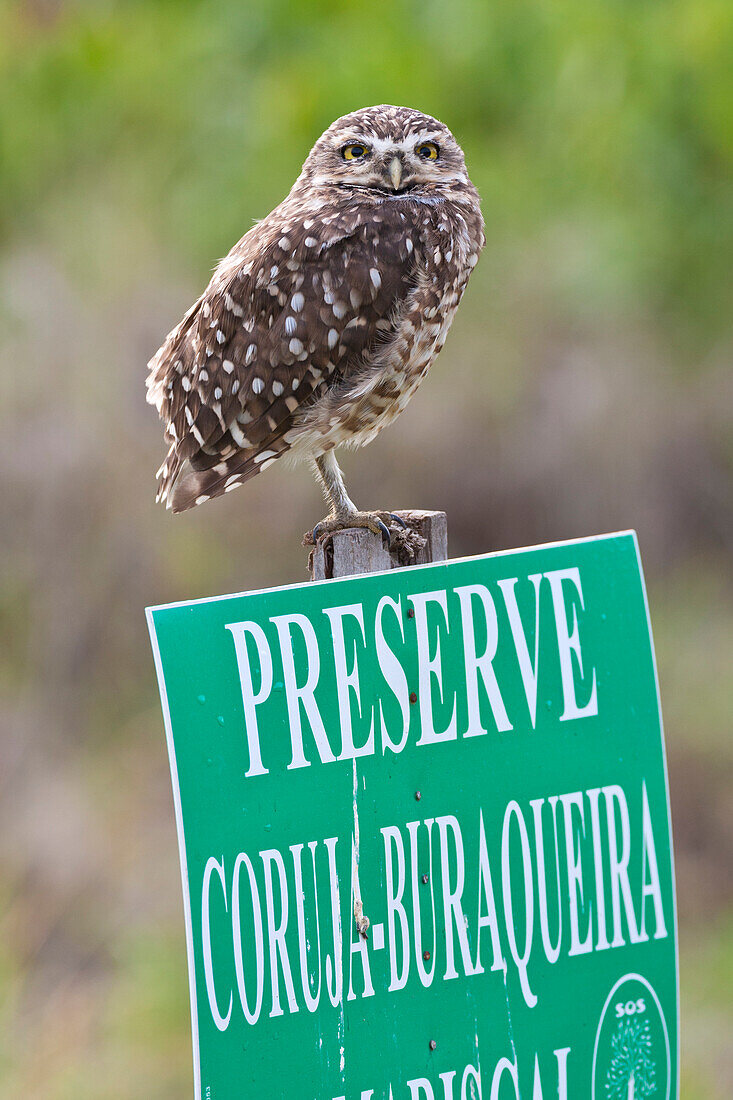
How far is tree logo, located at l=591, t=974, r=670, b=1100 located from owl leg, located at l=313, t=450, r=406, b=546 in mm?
737

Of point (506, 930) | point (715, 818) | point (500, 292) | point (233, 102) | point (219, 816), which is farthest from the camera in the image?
point (500, 292)

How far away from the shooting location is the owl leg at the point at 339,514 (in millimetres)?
1851

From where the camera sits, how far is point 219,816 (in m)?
1.45

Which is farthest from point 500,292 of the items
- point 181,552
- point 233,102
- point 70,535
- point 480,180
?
point 70,535

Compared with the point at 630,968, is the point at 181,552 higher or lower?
higher

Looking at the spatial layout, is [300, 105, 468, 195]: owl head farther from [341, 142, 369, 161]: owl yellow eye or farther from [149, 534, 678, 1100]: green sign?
[149, 534, 678, 1100]: green sign

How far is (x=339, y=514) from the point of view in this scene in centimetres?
209

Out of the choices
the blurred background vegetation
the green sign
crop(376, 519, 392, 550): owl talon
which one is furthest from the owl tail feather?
the blurred background vegetation

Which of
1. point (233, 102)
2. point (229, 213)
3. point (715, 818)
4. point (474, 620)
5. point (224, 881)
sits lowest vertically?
point (715, 818)

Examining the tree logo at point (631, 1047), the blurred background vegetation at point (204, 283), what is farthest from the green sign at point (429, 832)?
the blurred background vegetation at point (204, 283)

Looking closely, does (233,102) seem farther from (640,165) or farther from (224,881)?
(224,881)

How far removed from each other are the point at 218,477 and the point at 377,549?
1.13 ft

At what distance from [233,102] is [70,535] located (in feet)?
6.58

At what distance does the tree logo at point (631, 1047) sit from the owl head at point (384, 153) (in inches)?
52.8
